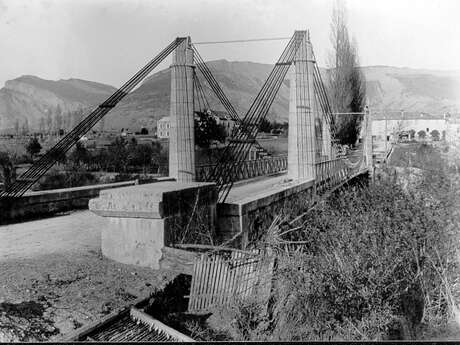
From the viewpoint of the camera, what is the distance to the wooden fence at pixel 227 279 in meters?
5.52

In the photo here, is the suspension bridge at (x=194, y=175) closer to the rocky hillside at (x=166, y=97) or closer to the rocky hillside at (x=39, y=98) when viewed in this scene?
the rocky hillside at (x=166, y=97)

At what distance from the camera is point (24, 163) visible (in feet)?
82.2

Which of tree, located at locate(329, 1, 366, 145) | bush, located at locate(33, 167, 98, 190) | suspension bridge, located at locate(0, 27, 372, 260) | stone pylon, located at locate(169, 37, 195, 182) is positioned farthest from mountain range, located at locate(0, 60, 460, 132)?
stone pylon, located at locate(169, 37, 195, 182)

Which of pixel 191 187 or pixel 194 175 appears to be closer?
pixel 191 187

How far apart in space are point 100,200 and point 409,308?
455 centimetres

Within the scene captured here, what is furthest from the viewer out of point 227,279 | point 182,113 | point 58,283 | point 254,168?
point 254,168

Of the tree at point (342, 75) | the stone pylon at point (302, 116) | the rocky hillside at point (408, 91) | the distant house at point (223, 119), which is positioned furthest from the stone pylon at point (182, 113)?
the rocky hillside at point (408, 91)

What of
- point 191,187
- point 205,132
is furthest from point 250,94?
point 191,187

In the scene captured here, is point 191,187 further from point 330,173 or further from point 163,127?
point 163,127

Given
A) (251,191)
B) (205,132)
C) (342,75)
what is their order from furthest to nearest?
(342,75) → (205,132) → (251,191)

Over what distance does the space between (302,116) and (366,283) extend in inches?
336

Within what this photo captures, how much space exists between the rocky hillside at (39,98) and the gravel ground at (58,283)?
82762mm

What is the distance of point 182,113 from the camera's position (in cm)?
1143

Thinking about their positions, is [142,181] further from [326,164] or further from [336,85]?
[336,85]
